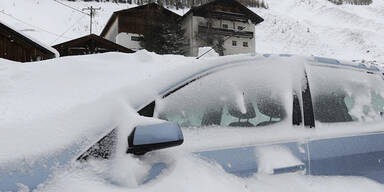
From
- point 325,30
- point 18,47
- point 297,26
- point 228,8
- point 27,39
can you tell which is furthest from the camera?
point 297,26

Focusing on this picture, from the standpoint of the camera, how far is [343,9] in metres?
48.8

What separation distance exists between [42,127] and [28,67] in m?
1.42

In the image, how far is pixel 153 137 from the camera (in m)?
1.46

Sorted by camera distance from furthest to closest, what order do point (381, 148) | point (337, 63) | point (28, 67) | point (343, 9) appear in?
point (343, 9) < point (28, 67) < point (337, 63) < point (381, 148)

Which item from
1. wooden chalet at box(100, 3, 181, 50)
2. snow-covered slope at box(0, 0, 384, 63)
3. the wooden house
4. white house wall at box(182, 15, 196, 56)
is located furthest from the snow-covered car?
snow-covered slope at box(0, 0, 384, 63)

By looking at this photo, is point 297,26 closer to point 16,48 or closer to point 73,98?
point 16,48

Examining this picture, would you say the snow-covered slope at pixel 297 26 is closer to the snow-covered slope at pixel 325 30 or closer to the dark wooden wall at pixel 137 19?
the snow-covered slope at pixel 325 30

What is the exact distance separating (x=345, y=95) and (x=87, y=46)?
21935mm

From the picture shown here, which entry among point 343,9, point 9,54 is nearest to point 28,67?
point 9,54

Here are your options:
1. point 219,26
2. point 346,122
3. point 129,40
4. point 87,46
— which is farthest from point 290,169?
point 219,26

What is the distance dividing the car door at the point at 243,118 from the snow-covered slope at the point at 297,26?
31.5 m

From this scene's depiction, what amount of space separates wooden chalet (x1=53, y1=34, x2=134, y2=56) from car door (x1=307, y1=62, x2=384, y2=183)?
20842mm

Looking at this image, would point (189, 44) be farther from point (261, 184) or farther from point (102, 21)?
A: point (261, 184)

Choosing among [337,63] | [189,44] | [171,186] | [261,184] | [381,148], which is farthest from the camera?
[189,44]
